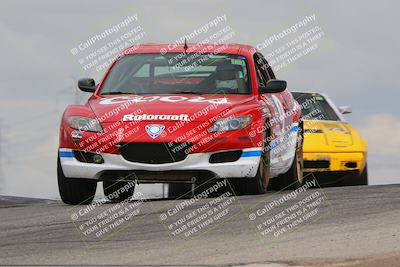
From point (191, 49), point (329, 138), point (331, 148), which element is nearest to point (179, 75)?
point (191, 49)

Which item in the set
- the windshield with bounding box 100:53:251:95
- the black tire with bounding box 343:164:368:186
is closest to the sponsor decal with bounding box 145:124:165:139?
the windshield with bounding box 100:53:251:95

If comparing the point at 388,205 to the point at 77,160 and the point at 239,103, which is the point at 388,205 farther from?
the point at 77,160

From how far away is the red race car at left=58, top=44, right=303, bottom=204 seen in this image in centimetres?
1139

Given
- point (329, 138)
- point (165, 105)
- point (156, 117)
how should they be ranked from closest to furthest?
point (156, 117)
point (165, 105)
point (329, 138)

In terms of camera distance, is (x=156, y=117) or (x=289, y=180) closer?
(x=156, y=117)

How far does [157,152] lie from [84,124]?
0.80 meters

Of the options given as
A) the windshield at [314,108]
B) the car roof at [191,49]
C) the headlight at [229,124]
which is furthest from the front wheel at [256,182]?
the windshield at [314,108]

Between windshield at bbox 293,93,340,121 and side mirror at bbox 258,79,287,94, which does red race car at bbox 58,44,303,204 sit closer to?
side mirror at bbox 258,79,287,94

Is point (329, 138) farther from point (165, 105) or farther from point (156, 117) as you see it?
point (156, 117)

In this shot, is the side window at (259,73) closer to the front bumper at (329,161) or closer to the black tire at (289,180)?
the black tire at (289,180)

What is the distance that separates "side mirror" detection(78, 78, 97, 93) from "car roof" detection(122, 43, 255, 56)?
0.66m

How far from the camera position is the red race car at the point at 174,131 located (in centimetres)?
1139

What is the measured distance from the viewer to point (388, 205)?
10.9m

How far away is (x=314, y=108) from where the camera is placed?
1808 centimetres
